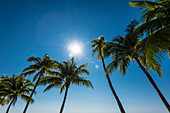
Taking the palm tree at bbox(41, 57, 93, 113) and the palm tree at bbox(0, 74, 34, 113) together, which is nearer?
the palm tree at bbox(41, 57, 93, 113)

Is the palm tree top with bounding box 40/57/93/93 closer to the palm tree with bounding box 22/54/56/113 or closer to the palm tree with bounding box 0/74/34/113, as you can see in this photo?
the palm tree with bounding box 22/54/56/113

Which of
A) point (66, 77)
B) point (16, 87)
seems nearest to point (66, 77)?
point (66, 77)

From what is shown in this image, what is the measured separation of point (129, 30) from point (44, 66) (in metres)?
12.9

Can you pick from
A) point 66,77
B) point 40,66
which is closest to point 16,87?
point 40,66

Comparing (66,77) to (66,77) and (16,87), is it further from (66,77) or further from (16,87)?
(16,87)

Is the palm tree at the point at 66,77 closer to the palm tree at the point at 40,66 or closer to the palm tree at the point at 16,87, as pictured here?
the palm tree at the point at 40,66

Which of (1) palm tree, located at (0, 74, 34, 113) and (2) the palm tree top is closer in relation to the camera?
(2) the palm tree top

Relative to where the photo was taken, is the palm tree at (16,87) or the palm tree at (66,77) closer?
the palm tree at (66,77)

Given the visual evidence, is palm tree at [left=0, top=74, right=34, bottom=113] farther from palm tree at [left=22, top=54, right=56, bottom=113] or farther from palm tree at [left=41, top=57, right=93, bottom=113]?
palm tree at [left=41, top=57, right=93, bottom=113]

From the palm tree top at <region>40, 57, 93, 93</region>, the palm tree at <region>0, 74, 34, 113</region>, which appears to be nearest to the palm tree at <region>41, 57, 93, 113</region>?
the palm tree top at <region>40, 57, 93, 93</region>

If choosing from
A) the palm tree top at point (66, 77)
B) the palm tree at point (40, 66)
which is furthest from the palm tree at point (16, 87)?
the palm tree top at point (66, 77)

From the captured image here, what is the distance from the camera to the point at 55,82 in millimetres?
11188

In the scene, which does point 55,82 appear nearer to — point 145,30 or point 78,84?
point 78,84

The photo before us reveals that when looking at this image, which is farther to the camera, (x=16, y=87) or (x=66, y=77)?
(x=16, y=87)
